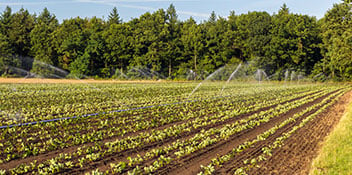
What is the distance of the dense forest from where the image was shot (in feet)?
206

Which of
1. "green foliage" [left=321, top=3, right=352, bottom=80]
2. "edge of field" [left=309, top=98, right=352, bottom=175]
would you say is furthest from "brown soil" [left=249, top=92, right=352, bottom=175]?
"green foliage" [left=321, top=3, right=352, bottom=80]

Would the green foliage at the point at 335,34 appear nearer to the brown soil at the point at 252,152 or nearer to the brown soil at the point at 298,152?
the brown soil at the point at 298,152

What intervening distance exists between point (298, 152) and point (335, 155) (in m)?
0.92

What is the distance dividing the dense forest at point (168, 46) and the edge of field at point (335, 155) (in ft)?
181

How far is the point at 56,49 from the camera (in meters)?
66.0

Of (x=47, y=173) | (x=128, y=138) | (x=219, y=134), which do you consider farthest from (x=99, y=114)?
(x=47, y=173)

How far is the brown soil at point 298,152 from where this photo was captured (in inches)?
279

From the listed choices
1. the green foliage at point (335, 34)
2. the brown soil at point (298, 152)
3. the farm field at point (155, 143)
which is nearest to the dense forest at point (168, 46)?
the green foliage at point (335, 34)

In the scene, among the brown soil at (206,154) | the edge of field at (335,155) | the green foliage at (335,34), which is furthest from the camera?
the green foliage at (335,34)

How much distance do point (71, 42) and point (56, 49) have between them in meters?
4.31

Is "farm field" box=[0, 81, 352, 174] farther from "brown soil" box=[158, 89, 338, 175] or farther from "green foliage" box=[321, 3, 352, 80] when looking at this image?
"green foliage" box=[321, 3, 352, 80]

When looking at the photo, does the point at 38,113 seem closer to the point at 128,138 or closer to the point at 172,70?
the point at 128,138

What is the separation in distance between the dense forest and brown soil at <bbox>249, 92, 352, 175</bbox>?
54.1 metres

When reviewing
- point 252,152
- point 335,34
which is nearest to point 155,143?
point 252,152
